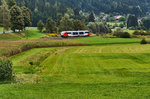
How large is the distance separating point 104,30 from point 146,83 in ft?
540

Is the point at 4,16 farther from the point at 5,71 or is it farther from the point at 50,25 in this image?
the point at 5,71

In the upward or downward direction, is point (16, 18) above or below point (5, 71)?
above

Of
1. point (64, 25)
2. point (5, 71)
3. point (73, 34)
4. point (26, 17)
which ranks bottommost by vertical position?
point (5, 71)

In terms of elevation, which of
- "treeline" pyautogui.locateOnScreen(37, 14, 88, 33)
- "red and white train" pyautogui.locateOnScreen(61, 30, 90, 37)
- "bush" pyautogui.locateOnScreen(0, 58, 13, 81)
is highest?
"treeline" pyautogui.locateOnScreen(37, 14, 88, 33)

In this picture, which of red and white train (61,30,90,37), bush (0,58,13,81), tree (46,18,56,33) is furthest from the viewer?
tree (46,18,56,33)

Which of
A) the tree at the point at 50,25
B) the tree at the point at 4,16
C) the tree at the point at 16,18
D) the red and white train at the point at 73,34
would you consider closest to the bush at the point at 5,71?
the tree at the point at 4,16

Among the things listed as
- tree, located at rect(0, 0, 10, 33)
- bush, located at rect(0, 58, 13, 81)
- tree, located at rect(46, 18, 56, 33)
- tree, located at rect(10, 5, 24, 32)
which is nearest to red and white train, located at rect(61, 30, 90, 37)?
tree, located at rect(10, 5, 24, 32)

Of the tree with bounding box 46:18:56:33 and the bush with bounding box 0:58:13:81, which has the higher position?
the tree with bounding box 46:18:56:33

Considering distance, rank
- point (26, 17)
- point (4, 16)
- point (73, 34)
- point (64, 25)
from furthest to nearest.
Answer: point (64, 25) < point (26, 17) < point (73, 34) < point (4, 16)

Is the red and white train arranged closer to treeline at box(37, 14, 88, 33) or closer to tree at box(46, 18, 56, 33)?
treeline at box(37, 14, 88, 33)

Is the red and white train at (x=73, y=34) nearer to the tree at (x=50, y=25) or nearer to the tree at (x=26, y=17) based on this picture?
the tree at (x=26, y=17)

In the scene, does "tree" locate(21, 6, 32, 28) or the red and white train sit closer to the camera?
the red and white train

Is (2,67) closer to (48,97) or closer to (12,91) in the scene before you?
(12,91)

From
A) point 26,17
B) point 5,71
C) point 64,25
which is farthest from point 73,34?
point 5,71
